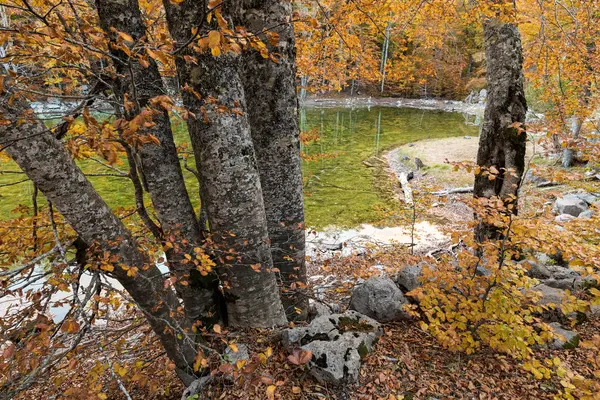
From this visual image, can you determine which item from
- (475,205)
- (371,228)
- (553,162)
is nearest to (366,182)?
(371,228)

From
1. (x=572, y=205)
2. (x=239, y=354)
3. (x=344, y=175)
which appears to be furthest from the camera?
(x=344, y=175)

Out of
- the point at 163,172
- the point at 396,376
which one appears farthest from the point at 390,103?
the point at 163,172

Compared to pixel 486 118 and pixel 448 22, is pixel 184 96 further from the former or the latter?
pixel 448 22

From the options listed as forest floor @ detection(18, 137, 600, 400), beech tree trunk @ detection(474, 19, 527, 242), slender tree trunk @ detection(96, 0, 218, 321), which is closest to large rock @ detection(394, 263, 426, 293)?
forest floor @ detection(18, 137, 600, 400)

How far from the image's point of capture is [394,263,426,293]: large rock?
5.37m

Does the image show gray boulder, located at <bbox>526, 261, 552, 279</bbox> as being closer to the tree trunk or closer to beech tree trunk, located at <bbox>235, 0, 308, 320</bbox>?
beech tree trunk, located at <bbox>235, 0, 308, 320</bbox>

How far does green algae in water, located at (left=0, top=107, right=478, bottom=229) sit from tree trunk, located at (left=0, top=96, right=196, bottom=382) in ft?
5.03

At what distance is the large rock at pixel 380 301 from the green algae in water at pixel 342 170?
3729 millimetres

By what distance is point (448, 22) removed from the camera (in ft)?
22.5

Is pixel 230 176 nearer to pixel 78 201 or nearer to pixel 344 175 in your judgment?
pixel 78 201

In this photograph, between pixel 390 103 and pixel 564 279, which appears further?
pixel 390 103

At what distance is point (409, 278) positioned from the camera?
5.44 meters

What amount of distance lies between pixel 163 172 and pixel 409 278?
164 inches

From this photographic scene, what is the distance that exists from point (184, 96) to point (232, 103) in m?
0.53
